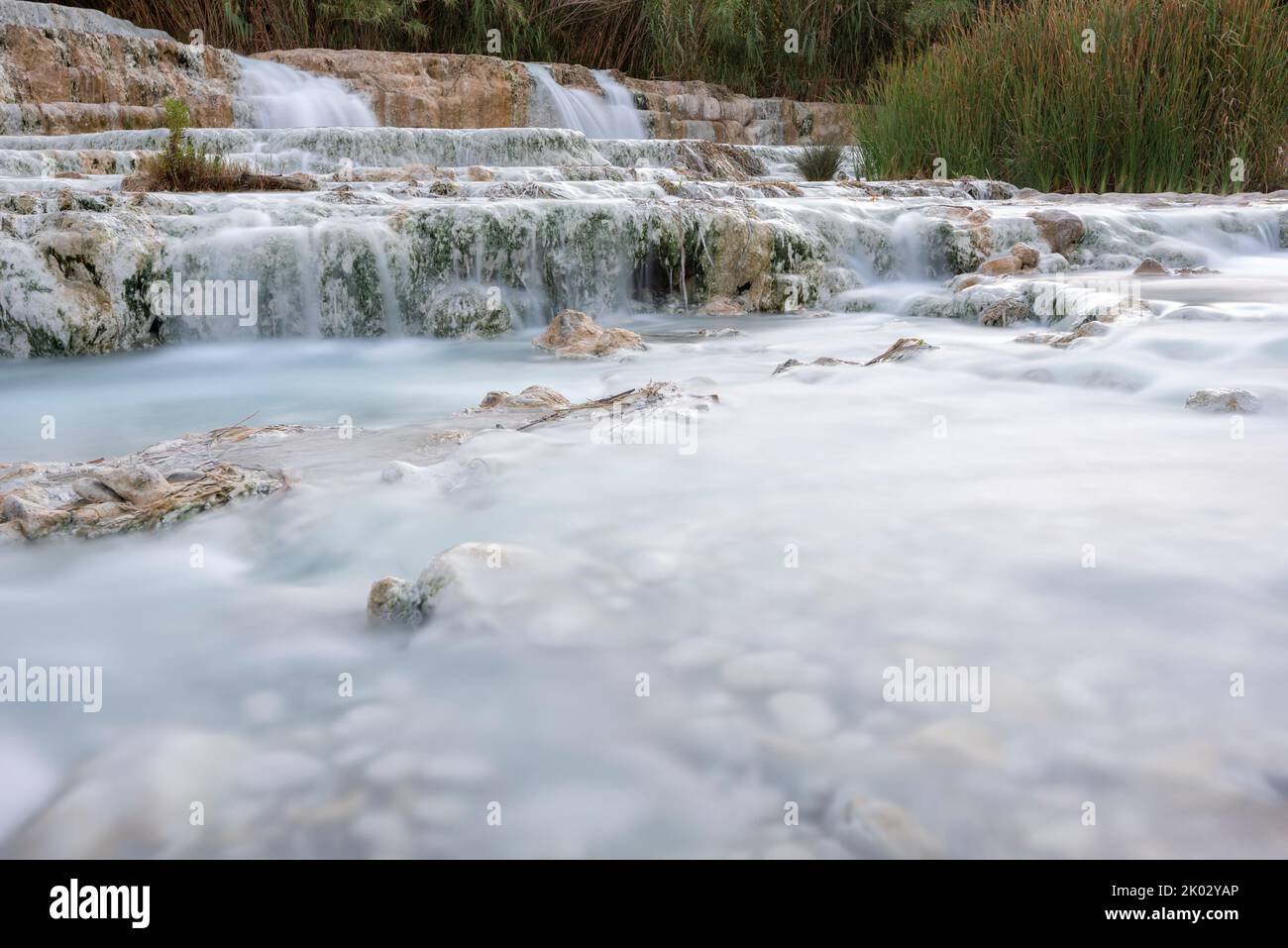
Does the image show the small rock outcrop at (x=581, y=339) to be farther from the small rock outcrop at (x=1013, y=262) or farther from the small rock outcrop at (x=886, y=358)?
the small rock outcrop at (x=1013, y=262)

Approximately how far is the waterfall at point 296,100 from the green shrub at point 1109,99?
5432mm

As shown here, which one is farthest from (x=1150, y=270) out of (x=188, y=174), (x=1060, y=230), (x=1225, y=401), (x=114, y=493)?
(x=188, y=174)

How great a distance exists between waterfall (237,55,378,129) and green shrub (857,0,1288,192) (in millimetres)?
5432

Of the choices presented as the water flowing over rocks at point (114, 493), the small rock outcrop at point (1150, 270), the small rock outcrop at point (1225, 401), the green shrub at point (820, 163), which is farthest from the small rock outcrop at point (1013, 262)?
the water flowing over rocks at point (114, 493)

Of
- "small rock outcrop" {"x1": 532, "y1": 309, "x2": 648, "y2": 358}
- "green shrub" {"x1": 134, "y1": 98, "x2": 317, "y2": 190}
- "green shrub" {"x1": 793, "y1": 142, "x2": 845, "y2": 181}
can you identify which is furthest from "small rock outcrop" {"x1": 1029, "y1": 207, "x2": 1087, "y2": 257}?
"green shrub" {"x1": 134, "y1": 98, "x2": 317, "y2": 190}

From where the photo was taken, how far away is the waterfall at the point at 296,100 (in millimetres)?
9281

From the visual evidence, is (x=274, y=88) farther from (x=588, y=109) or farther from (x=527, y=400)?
(x=527, y=400)

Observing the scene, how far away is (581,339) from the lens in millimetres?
3658

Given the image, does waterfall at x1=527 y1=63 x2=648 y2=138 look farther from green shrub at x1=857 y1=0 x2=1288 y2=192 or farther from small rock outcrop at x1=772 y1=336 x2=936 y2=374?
small rock outcrop at x1=772 y1=336 x2=936 y2=374

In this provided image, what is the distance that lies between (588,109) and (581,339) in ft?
26.9
